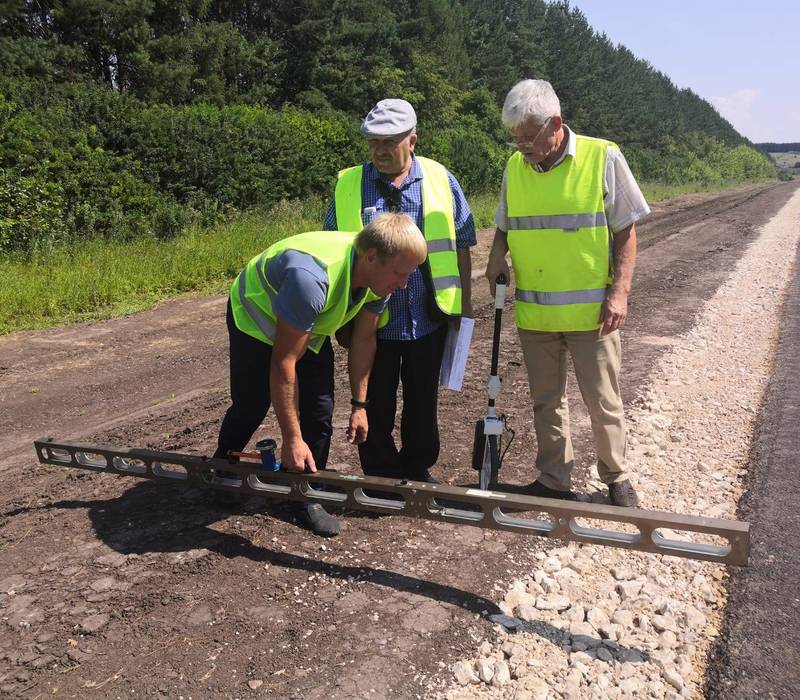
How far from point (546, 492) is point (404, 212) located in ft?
5.95

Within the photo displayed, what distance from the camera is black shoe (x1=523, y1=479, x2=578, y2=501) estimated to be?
3922 mm

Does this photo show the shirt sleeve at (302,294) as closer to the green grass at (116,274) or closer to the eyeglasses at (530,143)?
the eyeglasses at (530,143)

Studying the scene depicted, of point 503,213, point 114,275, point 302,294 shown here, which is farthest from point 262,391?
point 114,275

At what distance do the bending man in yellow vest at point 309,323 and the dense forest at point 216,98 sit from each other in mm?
8122

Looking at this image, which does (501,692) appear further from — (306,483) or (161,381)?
(161,381)

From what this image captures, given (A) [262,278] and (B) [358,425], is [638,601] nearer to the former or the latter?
(B) [358,425]

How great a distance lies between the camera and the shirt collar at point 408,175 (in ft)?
11.2

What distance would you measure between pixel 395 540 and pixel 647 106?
253 ft

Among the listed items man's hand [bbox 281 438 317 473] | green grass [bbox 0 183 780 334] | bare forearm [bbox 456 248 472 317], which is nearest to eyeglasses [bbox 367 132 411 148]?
bare forearm [bbox 456 248 472 317]

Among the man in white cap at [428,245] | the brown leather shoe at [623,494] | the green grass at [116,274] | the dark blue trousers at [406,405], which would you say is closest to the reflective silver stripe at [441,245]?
the man in white cap at [428,245]

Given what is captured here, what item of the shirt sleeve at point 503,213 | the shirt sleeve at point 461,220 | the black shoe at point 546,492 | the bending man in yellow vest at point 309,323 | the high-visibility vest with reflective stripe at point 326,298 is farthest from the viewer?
the black shoe at point 546,492

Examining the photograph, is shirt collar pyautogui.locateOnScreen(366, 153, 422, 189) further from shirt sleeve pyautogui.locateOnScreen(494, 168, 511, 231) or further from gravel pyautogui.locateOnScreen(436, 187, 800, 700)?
gravel pyautogui.locateOnScreen(436, 187, 800, 700)

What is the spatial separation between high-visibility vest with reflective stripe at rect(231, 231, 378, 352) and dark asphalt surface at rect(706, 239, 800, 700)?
212 centimetres

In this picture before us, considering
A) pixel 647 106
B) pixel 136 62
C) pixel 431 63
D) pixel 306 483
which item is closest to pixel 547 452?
pixel 306 483
